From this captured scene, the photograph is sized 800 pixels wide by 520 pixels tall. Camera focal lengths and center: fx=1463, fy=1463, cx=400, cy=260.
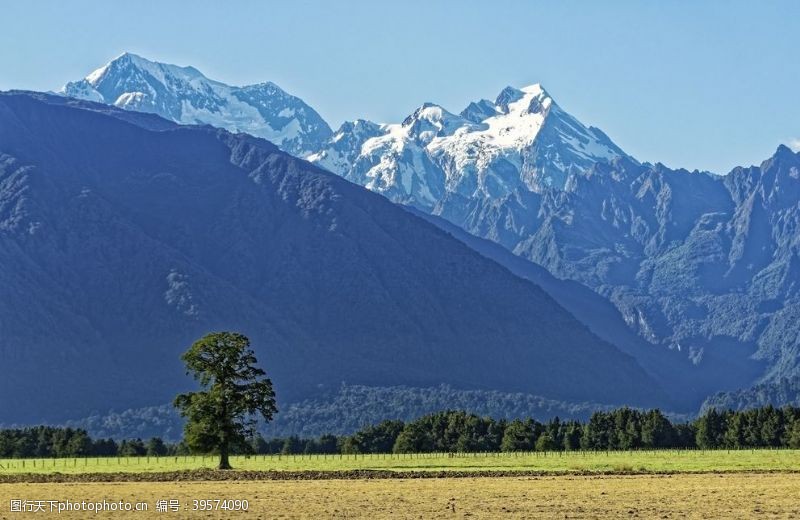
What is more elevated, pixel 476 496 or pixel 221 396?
pixel 221 396

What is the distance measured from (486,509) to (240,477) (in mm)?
40280

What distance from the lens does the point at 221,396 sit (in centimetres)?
14962

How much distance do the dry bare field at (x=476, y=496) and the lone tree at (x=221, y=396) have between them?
85.3ft

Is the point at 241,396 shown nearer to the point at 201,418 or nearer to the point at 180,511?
the point at 201,418

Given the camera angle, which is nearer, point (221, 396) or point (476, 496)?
point (476, 496)

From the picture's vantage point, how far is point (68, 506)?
9600 cm

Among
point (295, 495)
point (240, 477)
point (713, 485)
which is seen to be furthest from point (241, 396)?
point (713, 485)

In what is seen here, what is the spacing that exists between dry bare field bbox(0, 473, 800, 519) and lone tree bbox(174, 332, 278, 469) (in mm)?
26007

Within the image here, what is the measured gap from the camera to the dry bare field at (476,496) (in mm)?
90812

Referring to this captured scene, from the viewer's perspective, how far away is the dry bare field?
90812 mm

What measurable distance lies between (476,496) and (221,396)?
51221 millimetres

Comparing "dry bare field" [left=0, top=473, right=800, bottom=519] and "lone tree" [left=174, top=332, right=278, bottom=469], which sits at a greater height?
"lone tree" [left=174, top=332, right=278, bottom=469]

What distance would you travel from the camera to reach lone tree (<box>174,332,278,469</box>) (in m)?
149

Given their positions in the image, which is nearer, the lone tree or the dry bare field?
the dry bare field
